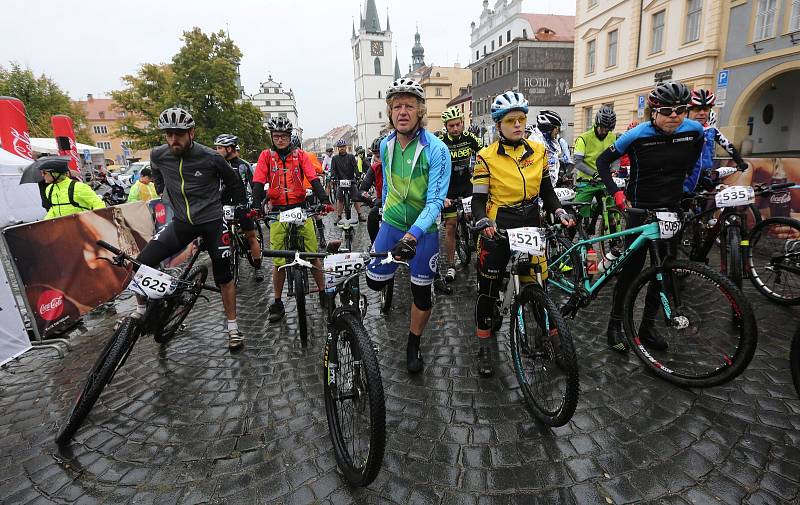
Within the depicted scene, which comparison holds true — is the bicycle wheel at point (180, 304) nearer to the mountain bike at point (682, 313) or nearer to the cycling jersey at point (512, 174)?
the cycling jersey at point (512, 174)

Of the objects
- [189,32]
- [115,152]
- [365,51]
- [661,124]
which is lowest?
[661,124]

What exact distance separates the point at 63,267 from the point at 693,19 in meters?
27.0

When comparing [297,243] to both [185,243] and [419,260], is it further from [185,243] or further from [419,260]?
[419,260]

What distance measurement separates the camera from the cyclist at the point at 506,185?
333cm

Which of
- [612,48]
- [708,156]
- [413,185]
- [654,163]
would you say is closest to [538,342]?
[413,185]

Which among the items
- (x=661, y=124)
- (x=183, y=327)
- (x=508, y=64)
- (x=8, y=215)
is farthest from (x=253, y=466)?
(x=508, y=64)

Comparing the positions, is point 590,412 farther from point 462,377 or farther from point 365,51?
point 365,51

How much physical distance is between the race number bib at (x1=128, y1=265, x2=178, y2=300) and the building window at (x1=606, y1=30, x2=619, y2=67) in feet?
Result: 103

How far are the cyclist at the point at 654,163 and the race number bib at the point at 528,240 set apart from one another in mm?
1086

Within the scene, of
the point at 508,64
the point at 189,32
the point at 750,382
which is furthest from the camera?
the point at 508,64

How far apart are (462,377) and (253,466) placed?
5.81 feet

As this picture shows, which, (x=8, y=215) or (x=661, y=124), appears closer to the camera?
(x=661, y=124)

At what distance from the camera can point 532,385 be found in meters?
3.10

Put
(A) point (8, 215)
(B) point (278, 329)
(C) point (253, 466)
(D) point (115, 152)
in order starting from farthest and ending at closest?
(D) point (115, 152) → (A) point (8, 215) → (B) point (278, 329) → (C) point (253, 466)
